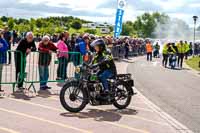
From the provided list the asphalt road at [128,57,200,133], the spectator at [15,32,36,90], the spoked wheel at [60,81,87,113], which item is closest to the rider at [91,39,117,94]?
the spoked wheel at [60,81,87,113]

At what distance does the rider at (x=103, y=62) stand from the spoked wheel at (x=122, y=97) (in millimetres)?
384

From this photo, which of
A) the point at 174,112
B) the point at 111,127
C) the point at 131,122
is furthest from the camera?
the point at 174,112

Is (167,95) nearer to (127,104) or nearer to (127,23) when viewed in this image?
(127,104)

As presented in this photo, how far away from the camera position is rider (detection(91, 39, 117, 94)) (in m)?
11.1

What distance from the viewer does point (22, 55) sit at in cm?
1368

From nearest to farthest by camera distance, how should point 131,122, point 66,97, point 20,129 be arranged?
1. point 20,129
2. point 131,122
3. point 66,97

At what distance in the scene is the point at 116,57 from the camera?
34.7 meters

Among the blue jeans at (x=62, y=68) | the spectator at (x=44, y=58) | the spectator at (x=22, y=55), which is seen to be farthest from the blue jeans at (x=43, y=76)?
the blue jeans at (x=62, y=68)

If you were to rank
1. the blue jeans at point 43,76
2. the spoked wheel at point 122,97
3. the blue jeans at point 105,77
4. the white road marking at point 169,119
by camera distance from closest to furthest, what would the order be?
the white road marking at point 169,119
the blue jeans at point 105,77
the spoked wheel at point 122,97
the blue jeans at point 43,76

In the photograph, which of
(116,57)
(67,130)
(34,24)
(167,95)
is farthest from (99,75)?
(34,24)

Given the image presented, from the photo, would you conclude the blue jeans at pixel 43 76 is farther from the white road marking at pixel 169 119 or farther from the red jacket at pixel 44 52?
the white road marking at pixel 169 119

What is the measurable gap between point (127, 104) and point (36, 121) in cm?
300

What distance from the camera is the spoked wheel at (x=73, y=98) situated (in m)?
10.8

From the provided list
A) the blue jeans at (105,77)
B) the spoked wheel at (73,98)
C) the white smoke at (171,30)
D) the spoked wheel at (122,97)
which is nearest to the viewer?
the spoked wheel at (73,98)
